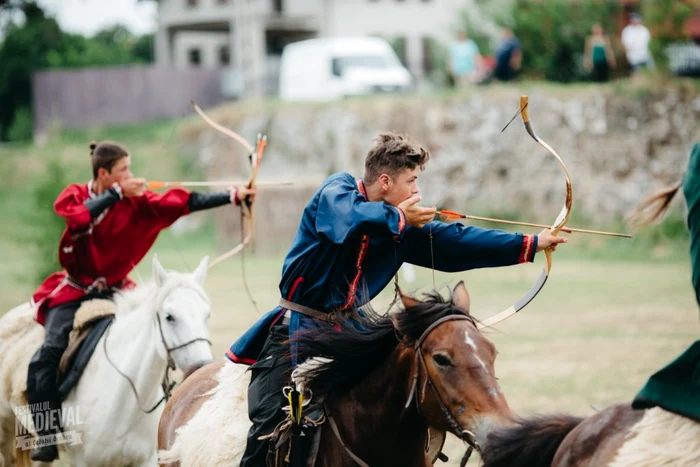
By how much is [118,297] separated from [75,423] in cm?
107

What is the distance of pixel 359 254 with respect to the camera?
485 cm

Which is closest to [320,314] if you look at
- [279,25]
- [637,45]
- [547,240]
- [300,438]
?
[300,438]

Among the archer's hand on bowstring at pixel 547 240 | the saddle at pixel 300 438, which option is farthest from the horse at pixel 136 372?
the archer's hand on bowstring at pixel 547 240

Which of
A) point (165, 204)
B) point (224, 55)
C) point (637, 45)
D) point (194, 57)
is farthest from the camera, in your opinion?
point (224, 55)

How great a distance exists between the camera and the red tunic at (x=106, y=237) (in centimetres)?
783

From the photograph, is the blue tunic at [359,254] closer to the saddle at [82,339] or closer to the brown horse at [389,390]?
the brown horse at [389,390]

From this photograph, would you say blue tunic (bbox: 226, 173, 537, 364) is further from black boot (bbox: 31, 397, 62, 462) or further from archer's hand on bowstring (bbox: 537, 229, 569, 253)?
black boot (bbox: 31, 397, 62, 462)

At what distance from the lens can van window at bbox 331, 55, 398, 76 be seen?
31312mm

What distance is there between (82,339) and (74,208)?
1043mm

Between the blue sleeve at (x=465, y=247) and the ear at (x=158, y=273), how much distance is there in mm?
2716

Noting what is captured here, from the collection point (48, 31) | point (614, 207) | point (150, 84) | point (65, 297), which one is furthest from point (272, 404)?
point (48, 31)

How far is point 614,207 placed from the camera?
26.4 metres

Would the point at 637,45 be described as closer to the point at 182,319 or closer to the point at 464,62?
the point at 464,62

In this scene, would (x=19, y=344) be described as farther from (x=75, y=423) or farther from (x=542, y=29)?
(x=542, y=29)
